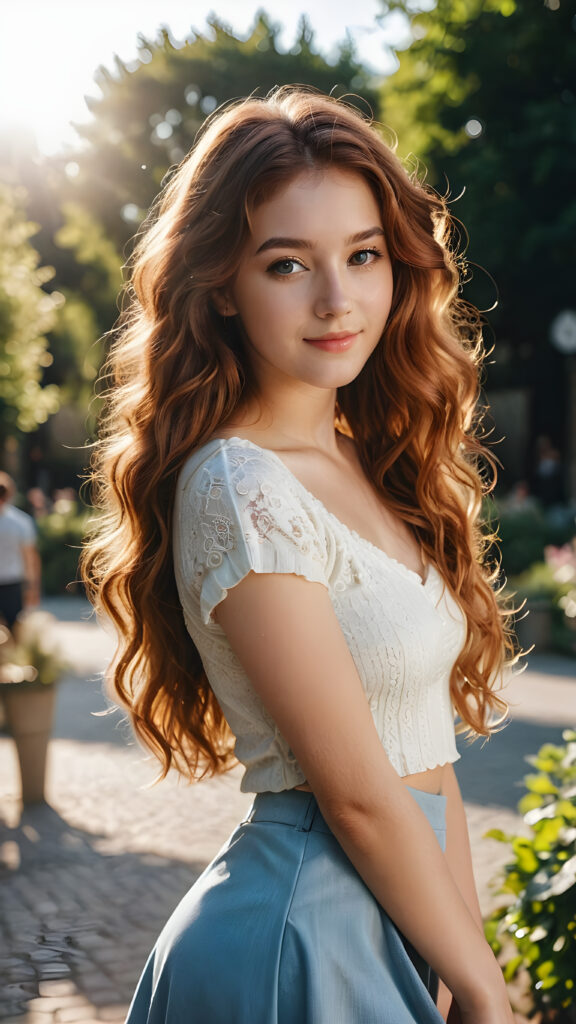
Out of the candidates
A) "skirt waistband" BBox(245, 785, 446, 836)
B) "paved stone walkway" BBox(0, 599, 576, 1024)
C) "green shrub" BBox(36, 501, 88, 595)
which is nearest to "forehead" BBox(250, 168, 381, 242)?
"skirt waistband" BBox(245, 785, 446, 836)

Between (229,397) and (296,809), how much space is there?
2.25ft

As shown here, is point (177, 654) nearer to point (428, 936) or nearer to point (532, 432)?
point (428, 936)

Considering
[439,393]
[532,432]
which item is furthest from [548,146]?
[439,393]

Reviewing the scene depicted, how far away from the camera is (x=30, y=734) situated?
7066 mm

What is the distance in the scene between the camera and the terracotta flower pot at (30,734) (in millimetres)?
7043

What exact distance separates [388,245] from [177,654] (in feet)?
2.70

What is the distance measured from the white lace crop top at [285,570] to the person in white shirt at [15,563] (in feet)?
28.8

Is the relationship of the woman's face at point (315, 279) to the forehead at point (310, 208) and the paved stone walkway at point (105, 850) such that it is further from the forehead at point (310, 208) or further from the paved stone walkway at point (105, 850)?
the paved stone walkway at point (105, 850)

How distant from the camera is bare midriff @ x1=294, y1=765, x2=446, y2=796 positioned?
1.78 meters

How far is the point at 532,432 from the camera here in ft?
81.0

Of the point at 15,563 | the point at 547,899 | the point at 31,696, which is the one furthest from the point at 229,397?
the point at 15,563

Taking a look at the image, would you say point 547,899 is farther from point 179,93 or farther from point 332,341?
point 179,93

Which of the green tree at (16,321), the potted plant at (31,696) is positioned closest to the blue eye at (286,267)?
the potted plant at (31,696)

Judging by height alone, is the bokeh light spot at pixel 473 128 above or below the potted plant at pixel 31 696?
above
